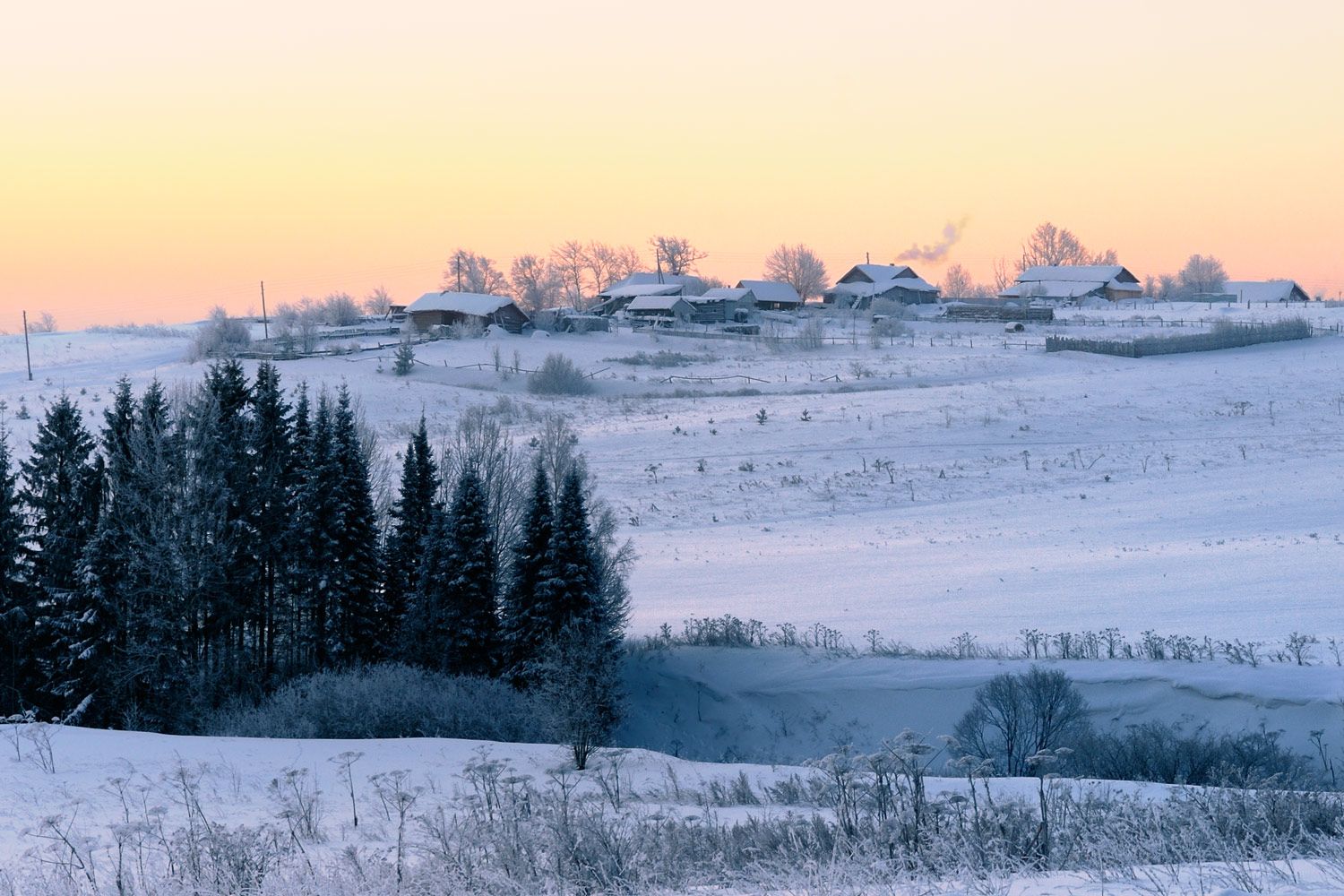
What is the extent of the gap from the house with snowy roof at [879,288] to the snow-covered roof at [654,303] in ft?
69.8

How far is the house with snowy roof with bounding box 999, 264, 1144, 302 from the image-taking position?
120 meters

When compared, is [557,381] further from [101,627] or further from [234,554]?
[101,627]

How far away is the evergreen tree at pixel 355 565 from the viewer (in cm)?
2816

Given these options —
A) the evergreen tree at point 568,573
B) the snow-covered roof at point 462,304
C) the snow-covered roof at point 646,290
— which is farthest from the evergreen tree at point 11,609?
the snow-covered roof at point 646,290

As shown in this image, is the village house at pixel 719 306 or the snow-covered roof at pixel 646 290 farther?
the snow-covered roof at pixel 646 290

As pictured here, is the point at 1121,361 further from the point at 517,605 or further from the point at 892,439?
the point at 517,605

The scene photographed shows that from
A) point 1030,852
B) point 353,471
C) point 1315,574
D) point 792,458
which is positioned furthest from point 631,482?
point 1030,852

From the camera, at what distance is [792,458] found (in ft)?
158

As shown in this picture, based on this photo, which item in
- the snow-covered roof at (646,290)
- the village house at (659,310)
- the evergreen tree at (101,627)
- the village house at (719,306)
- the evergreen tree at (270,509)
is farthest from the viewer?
the snow-covered roof at (646,290)

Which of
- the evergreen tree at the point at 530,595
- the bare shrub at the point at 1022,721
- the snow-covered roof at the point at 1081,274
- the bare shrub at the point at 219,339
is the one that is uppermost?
the snow-covered roof at the point at 1081,274

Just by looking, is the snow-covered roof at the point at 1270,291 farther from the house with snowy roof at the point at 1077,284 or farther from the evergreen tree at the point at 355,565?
the evergreen tree at the point at 355,565

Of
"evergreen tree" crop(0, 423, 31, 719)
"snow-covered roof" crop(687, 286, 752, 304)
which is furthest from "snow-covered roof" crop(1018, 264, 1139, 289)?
"evergreen tree" crop(0, 423, 31, 719)

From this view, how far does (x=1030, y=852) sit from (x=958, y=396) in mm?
51451

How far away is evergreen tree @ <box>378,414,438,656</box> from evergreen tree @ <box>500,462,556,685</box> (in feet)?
12.2
